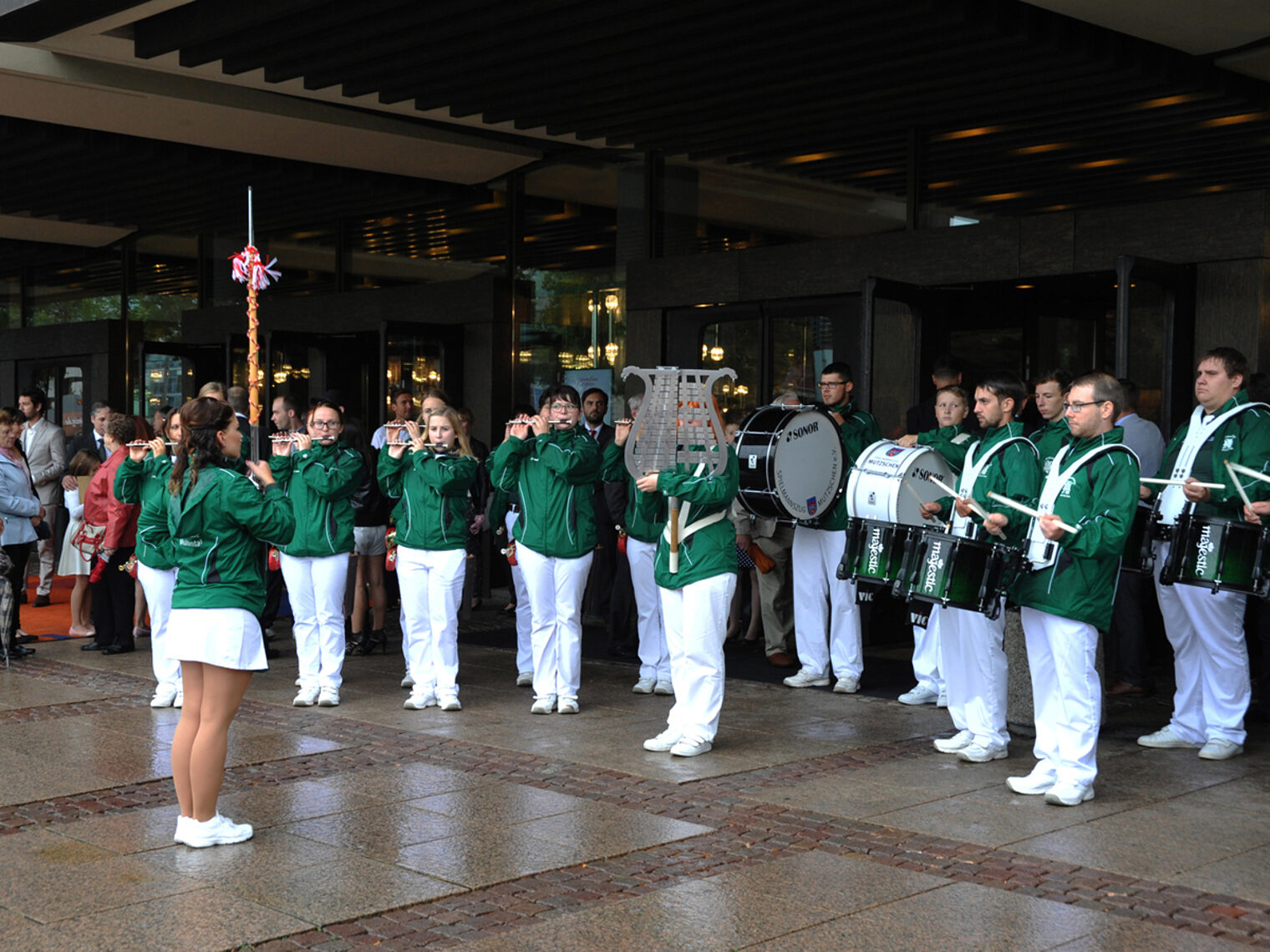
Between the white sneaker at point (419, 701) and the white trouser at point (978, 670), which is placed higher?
the white trouser at point (978, 670)

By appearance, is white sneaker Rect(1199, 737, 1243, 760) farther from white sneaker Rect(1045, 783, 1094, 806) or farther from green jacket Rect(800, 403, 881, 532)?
green jacket Rect(800, 403, 881, 532)

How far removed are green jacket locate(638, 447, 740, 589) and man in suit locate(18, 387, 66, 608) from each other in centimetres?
849

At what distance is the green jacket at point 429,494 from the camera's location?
Answer: 26.6 feet

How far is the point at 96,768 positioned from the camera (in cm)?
679

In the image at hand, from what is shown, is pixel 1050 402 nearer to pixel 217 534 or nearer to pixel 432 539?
pixel 432 539

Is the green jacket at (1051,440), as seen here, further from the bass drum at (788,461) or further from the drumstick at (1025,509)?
the bass drum at (788,461)

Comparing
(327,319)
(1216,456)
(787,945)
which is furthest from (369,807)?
(327,319)

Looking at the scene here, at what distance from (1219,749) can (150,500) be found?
16.6 ft

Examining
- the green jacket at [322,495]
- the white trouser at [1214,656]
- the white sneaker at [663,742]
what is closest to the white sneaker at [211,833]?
the white sneaker at [663,742]

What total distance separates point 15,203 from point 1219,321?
13.8 meters

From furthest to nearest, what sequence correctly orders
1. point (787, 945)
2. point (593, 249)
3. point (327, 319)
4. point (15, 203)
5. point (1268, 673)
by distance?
1. point (15, 203)
2. point (327, 319)
3. point (593, 249)
4. point (1268, 673)
5. point (787, 945)

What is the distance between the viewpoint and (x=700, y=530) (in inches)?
275

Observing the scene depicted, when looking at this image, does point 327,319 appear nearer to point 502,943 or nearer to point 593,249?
point 593,249

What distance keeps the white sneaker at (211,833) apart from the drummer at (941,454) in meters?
3.92
